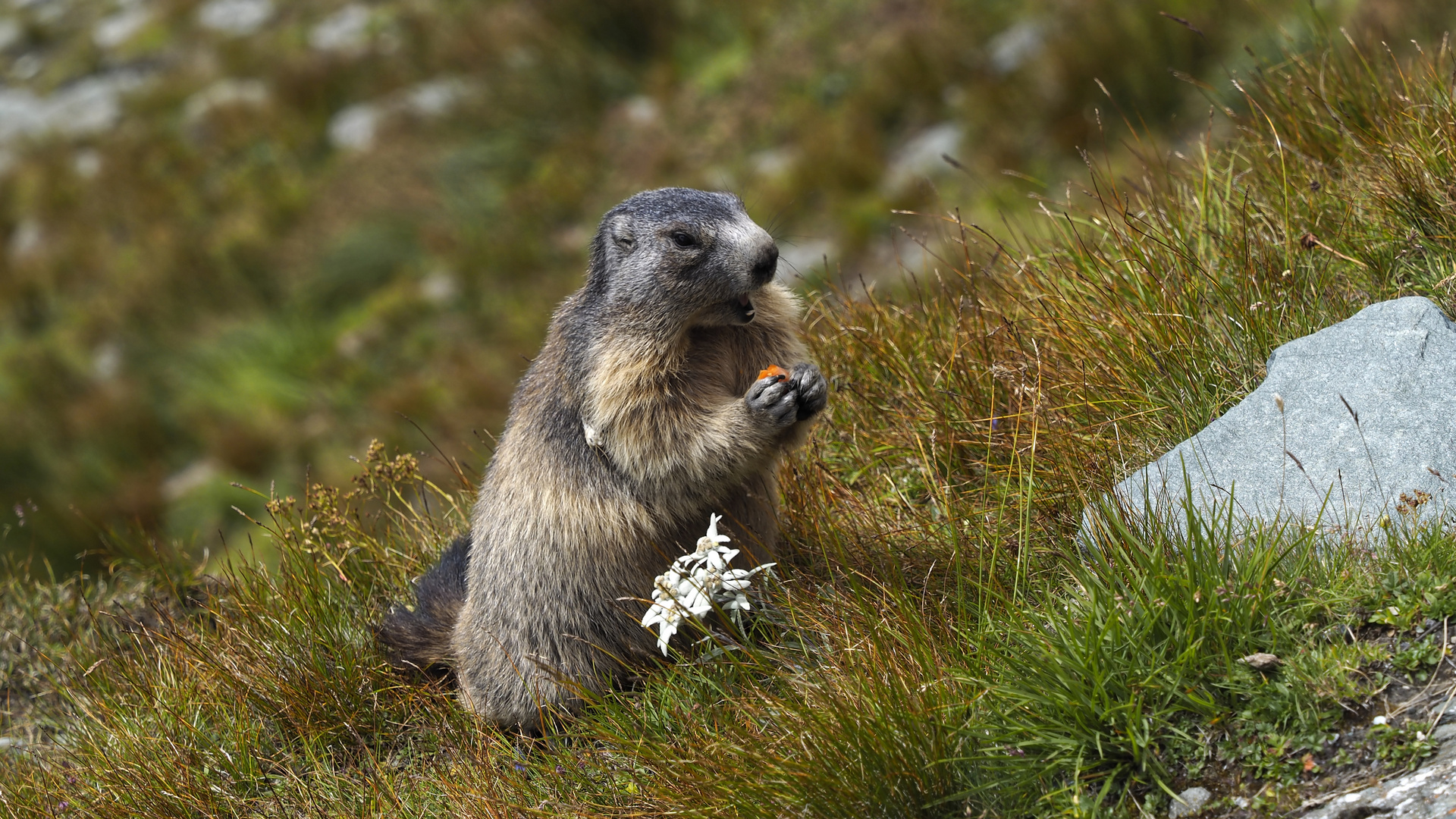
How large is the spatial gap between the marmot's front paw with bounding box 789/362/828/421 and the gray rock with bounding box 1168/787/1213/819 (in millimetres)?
1783

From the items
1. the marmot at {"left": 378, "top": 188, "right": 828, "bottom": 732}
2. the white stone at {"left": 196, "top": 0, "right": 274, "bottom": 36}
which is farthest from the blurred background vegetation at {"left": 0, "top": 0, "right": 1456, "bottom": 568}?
the marmot at {"left": 378, "top": 188, "right": 828, "bottom": 732}

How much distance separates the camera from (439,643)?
5164 millimetres

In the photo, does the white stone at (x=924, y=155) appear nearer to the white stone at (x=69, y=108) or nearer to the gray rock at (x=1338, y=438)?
the gray rock at (x=1338, y=438)

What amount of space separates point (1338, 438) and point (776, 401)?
187cm

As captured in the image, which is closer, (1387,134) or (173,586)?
(1387,134)

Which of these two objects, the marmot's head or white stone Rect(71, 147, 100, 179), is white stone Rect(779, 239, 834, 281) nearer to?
the marmot's head

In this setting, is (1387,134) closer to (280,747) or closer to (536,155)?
(280,747)

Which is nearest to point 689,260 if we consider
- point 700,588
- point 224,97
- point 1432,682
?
point 700,588

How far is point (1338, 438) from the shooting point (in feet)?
12.3

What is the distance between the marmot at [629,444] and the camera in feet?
14.0

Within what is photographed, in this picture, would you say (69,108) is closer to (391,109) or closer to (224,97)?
(224,97)

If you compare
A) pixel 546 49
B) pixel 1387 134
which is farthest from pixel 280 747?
pixel 546 49

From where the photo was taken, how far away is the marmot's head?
14.0 ft

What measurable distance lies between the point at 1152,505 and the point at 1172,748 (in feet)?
3.19
